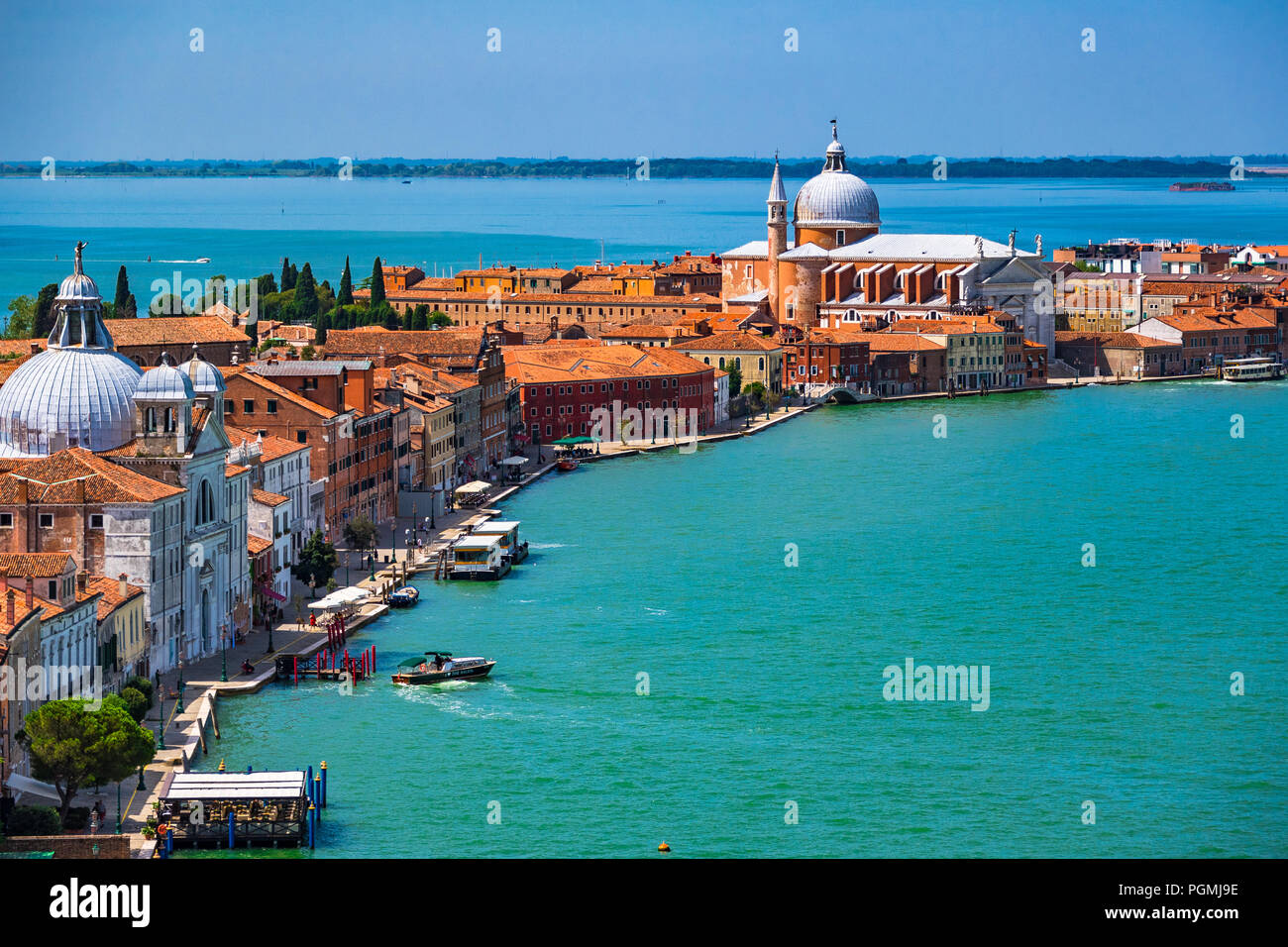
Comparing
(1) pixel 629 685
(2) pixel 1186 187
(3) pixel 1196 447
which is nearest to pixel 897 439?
(3) pixel 1196 447

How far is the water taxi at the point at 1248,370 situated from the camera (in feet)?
134

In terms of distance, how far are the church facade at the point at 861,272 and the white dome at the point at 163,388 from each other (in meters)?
27.2

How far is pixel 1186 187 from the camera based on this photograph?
139875mm

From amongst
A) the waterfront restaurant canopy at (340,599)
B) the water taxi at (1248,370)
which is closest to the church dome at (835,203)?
the water taxi at (1248,370)

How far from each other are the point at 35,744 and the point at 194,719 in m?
1.97

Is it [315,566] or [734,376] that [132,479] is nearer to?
[315,566]

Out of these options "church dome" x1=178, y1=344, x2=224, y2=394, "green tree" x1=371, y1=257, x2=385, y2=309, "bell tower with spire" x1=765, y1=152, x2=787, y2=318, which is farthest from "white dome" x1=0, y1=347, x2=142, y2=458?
"bell tower with spire" x1=765, y1=152, x2=787, y2=318

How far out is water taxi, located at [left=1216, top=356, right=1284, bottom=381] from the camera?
40.7 metres

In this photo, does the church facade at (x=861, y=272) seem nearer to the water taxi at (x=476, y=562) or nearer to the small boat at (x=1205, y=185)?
the water taxi at (x=476, y=562)

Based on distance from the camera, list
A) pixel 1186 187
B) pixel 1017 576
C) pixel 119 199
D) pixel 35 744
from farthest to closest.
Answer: pixel 1186 187 < pixel 119 199 < pixel 1017 576 < pixel 35 744
